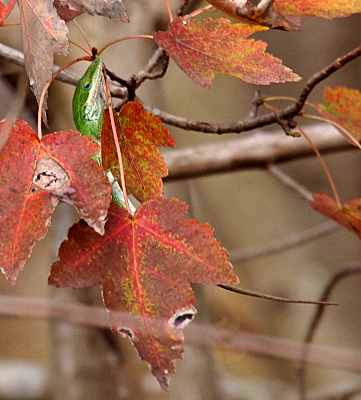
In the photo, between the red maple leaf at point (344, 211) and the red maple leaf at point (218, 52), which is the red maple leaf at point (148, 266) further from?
the red maple leaf at point (344, 211)

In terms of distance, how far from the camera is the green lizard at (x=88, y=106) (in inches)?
23.4

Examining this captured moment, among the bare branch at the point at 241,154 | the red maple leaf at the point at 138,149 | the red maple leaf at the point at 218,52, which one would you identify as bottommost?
the red maple leaf at the point at 138,149

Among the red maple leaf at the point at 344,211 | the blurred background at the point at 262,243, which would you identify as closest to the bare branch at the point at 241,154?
the blurred background at the point at 262,243

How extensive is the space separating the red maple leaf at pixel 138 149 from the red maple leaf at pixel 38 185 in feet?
0.20

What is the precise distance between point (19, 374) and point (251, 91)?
1.61 m

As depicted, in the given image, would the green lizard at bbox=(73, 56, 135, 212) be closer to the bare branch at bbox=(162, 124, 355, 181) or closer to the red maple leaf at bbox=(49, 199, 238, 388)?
the red maple leaf at bbox=(49, 199, 238, 388)

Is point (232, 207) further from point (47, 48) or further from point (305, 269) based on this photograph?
point (47, 48)

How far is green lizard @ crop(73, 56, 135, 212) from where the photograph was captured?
A: 59 centimetres

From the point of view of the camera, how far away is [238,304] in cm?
228

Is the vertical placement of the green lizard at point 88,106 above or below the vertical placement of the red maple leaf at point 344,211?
above

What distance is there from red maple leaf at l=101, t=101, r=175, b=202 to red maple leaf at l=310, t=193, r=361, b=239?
30cm

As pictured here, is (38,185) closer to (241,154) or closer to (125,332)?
(125,332)

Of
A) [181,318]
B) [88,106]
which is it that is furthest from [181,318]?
[88,106]

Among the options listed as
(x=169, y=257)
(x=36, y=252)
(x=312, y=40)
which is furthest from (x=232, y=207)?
(x=169, y=257)
